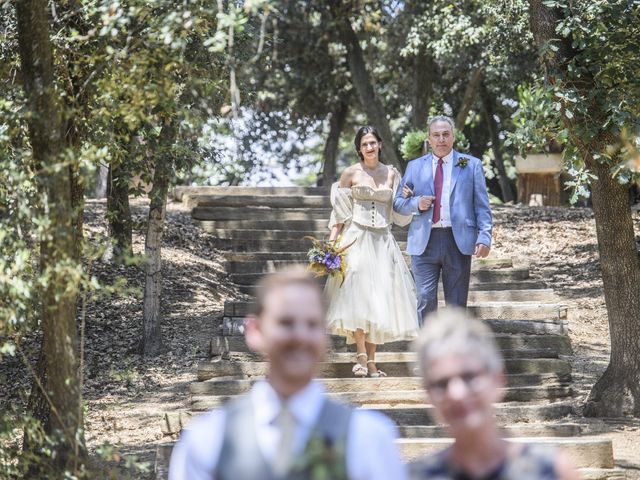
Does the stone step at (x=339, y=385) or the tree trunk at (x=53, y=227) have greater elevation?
the tree trunk at (x=53, y=227)

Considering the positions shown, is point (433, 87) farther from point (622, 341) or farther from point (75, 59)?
point (75, 59)

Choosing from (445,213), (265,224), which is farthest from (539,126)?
(265,224)

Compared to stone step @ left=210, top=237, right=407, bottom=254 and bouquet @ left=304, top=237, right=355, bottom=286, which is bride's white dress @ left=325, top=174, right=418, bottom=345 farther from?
→ stone step @ left=210, top=237, right=407, bottom=254

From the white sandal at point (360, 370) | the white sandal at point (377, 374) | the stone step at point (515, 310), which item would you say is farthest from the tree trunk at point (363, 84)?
the white sandal at point (360, 370)

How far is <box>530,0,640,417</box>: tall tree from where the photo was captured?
745 centimetres

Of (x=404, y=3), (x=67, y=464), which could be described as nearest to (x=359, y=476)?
(x=67, y=464)

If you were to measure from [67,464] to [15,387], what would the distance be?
4728 mm

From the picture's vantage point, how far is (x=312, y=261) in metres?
8.48

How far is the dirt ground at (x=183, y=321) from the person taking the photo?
8.33 metres

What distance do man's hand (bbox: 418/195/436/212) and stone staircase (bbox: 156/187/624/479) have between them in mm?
1447

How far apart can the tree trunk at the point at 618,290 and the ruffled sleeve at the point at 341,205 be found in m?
1.96

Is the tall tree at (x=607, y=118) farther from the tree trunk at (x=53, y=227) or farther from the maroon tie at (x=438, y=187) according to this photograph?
the tree trunk at (x=53, y=227)

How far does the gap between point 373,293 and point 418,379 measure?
A: 0.80 m

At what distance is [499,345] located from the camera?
31.3 ft
